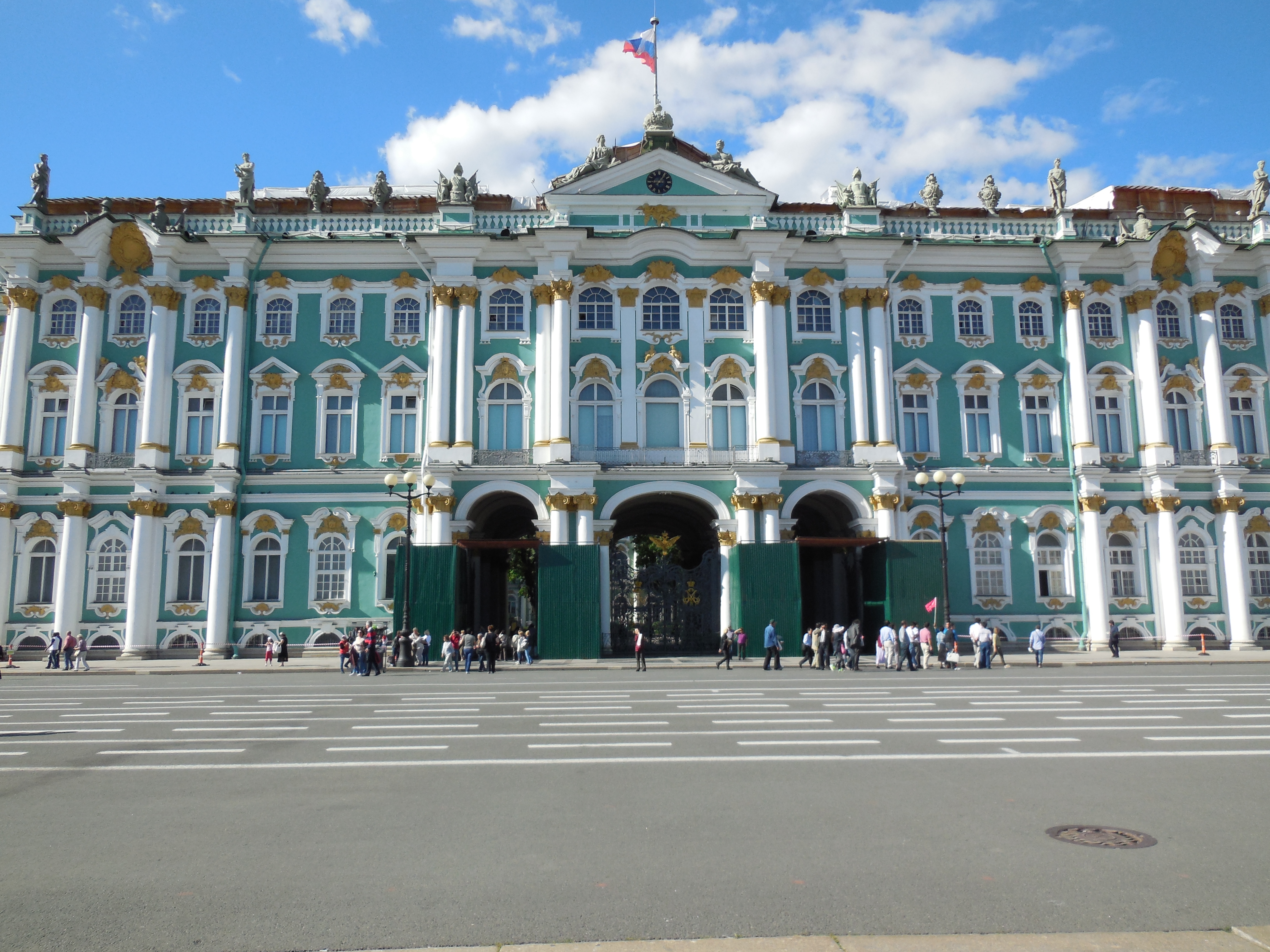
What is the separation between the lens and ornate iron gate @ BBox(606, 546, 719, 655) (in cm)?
3691

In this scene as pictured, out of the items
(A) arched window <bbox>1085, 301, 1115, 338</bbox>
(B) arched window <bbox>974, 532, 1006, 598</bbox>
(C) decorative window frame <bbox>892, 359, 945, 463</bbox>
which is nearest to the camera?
(B) arched window <bbox>974, 532, 1006, 598</bbox>

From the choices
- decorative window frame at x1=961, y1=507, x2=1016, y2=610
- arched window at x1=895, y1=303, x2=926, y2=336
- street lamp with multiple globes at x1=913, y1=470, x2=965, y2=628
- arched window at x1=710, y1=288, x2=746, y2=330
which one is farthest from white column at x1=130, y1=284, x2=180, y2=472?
decorative window frame at x1=961, y1=507, x2=1016, y2=610

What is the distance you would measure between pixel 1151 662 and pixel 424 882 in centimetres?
3173

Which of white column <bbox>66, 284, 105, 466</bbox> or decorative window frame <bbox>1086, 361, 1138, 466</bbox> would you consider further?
decorative window frame <bbox>1086, 361, 1138, 466</bbox>

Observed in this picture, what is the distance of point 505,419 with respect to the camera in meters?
37.3

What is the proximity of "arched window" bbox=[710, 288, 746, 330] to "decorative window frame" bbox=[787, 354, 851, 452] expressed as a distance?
9.21 ft

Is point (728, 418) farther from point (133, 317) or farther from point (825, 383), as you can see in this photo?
point (133, 317)

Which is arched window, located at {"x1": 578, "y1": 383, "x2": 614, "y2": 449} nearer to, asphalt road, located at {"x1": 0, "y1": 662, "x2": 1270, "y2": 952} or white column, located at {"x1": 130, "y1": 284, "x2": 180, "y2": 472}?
white column, located at {"x1": 130, "y1": 284, "x2": 180, "y2": 472}

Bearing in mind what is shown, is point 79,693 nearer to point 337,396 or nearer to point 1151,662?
point 337,396

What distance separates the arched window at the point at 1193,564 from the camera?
37594mm

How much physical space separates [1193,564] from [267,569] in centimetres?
3688

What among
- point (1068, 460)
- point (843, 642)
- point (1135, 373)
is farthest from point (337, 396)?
point (1135, 373)

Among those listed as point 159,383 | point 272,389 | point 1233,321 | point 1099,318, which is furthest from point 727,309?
point 159,383

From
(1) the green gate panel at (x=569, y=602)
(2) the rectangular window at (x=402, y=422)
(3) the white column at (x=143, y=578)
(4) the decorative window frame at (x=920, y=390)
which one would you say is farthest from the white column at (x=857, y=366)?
(3) the white column at (x=143, y=578)
